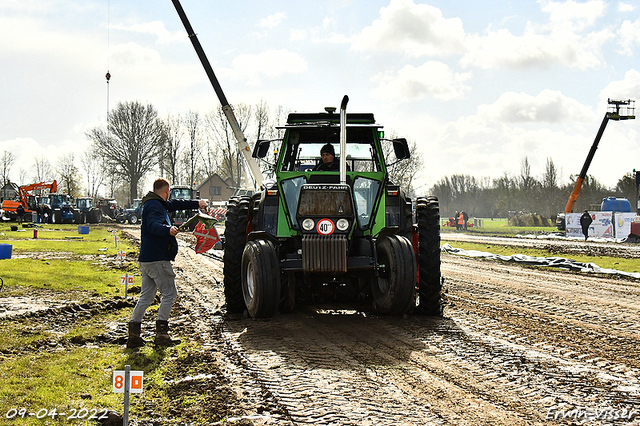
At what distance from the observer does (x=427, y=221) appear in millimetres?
8430

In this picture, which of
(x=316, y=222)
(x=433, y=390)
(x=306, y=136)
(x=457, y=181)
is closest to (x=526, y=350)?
(x=433, y=390)

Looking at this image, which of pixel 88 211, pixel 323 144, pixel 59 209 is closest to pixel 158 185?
pixel 323 144

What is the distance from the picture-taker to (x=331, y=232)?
306 inches

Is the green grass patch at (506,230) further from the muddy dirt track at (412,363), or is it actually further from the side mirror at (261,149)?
the side mirror at (261,149)

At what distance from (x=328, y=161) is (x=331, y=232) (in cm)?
155

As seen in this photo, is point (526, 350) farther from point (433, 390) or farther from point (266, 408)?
point (266, 408)

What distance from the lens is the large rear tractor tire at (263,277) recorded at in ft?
24.2

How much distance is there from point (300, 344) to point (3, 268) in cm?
965

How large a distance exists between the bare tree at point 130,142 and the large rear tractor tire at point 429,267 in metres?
58.2

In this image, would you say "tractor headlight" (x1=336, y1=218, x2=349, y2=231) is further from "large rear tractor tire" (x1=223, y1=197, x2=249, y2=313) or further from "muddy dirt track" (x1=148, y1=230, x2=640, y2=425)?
"large rear tractor tire" (x1=223, y1=197, x2=249, y2=313)

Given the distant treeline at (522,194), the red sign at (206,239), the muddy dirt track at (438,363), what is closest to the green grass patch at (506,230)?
the distant treeline at (522,194)

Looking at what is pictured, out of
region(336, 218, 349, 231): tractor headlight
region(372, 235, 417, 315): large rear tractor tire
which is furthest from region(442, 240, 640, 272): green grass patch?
region(336, 218, 349, 231): tractor headlight

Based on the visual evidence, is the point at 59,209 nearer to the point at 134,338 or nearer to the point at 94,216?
the point at 94,216

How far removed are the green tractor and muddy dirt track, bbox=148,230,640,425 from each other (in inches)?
16.6
